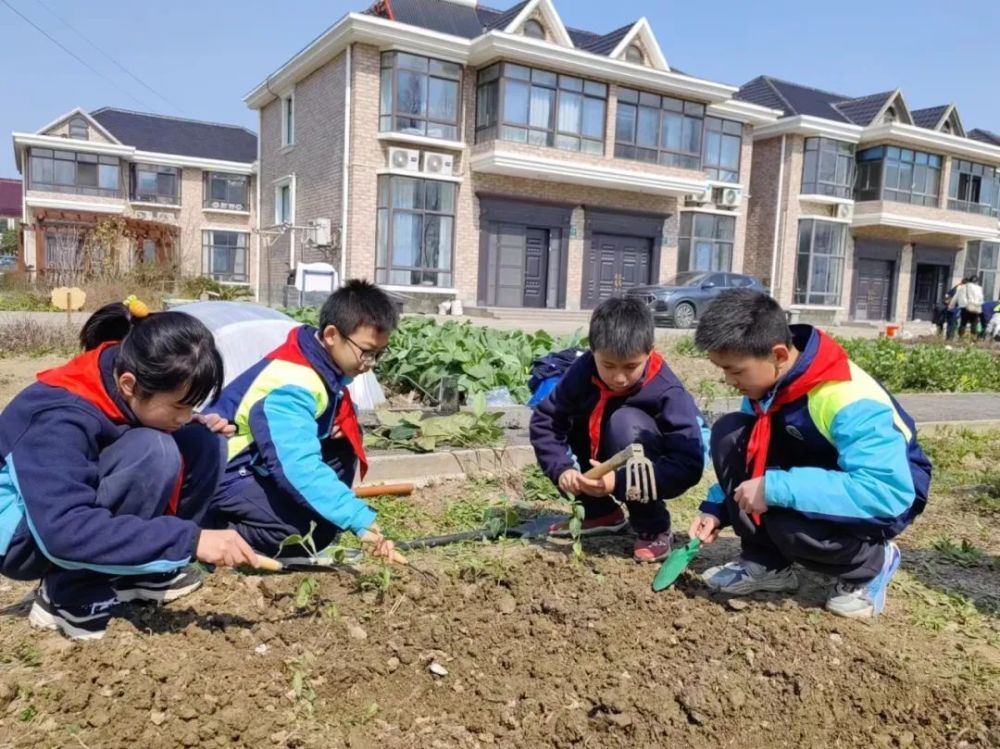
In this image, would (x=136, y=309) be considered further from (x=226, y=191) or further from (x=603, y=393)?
(x=226, y=191)

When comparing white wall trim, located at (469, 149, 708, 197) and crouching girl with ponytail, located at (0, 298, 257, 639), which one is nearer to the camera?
crouching girl with ponytail, located at (0, 298, 257, 639)

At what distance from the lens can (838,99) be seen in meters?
30.9

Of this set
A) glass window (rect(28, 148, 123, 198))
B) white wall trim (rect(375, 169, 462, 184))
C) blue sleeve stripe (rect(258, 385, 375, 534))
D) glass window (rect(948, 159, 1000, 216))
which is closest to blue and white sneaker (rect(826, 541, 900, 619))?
blue sleeve stripe (rect(258, 385, 375, 534))

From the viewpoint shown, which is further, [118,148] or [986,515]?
[118,148]

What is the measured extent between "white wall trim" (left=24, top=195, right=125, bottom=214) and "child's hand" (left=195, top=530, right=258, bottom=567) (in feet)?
114

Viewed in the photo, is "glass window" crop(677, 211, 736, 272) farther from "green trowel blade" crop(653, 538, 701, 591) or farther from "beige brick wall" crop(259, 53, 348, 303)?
"green trowel blade" crop(653, 538, 701, 591)

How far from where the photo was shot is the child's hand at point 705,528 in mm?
2738

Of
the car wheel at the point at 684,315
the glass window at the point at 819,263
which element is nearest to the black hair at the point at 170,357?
the car wheel at the point at 684,315

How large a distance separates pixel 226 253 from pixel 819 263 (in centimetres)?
2300

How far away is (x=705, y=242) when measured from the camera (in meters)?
24.9

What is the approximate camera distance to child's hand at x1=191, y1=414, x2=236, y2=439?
254cm

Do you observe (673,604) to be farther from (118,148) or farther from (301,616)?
(118,148)

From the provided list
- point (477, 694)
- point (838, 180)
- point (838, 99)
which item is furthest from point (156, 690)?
point (838, 99)

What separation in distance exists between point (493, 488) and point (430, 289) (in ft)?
53.5
